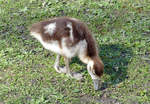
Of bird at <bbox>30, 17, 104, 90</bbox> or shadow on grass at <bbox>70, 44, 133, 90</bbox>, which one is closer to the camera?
bird at <bbox>30, 17, 104, 90</bbox>

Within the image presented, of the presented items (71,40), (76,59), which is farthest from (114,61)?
(71,40)

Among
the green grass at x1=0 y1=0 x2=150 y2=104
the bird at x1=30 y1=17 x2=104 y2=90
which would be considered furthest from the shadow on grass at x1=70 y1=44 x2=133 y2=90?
the bird at x1=30 y1=17 x2=104 y2=90

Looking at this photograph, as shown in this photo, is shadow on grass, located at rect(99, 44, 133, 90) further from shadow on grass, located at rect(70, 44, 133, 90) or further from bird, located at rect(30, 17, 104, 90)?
bird, located at rect(30, 17, 104, 90)

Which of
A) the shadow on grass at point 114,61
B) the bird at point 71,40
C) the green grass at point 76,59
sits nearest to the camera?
the bird at point 71,40

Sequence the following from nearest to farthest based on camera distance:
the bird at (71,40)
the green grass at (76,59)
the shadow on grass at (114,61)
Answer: the bird at (71,40), the green grass at (76,59), the shadow on grass at (114,61)

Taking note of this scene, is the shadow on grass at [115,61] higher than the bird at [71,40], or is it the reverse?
the bird at [71,40]

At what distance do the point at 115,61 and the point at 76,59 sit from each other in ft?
2.31

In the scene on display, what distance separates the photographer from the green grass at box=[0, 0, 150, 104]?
4703mm


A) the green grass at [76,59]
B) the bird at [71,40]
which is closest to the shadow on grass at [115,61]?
the green grass at [76,59]

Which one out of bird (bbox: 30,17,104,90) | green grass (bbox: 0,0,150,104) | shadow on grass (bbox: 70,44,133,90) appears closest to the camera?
bird (bbox: 30,17,104,90)

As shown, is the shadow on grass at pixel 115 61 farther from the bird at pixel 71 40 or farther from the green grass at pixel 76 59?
the bird at pixel 71 40

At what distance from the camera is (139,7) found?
6.71 m

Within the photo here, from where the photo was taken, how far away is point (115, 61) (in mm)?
5352

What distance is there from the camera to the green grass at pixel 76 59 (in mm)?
4703
